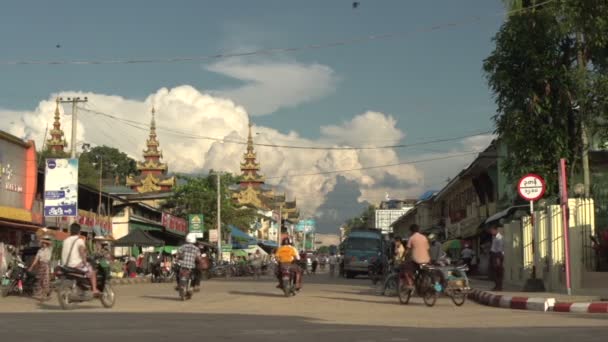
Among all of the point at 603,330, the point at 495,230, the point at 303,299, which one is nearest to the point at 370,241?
the point at 495,230

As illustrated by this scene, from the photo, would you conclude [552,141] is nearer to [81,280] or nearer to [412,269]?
[412,269]

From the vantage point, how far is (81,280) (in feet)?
56.2

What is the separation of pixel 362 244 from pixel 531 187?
29.8 m

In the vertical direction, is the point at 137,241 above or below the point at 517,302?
above

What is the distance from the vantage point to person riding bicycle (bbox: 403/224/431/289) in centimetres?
1878

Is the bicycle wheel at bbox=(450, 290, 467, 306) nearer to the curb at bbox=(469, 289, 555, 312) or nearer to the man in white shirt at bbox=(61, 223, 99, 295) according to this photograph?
the curb at bbox=(469, 289, 555, 312)

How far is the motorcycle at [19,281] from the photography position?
23344 millimetres

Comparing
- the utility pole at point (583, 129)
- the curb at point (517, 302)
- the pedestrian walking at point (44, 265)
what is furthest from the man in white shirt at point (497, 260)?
the pedestrian walking at point (44, 265)

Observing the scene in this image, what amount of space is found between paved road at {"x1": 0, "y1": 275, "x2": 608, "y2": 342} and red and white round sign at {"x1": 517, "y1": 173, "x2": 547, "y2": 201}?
4.01 m

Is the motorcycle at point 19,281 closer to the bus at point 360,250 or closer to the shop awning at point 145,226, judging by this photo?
the bus at point 360,250

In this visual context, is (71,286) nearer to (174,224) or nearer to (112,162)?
(174,224)

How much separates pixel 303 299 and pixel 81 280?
6.17m

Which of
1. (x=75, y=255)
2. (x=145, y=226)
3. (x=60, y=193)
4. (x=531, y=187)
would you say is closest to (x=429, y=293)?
(x=531, y=187)

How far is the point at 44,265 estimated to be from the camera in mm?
22188
